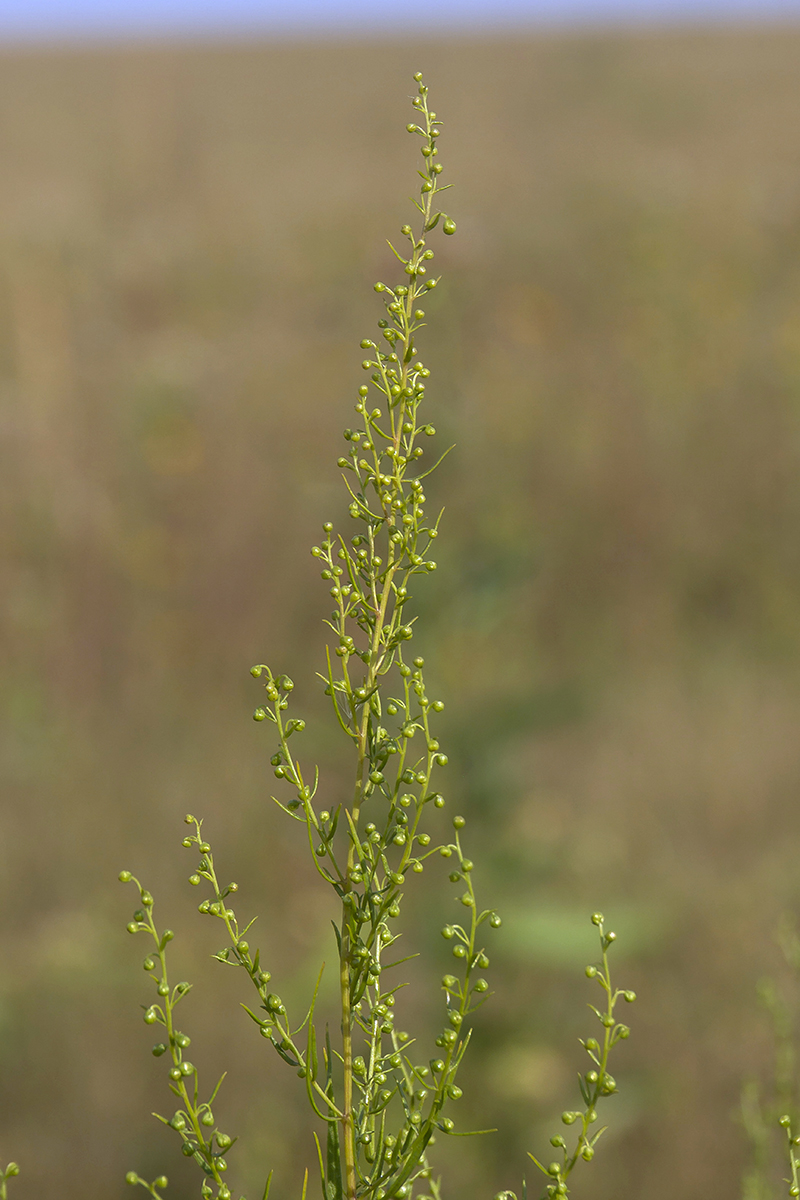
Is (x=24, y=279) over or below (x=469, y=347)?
below

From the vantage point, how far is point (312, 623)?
7.25m

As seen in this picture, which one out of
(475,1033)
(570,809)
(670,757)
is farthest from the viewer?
(670,757)

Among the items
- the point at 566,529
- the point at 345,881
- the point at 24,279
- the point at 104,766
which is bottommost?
the point at 345,881

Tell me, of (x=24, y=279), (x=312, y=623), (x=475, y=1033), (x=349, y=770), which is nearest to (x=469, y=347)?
(x=312, y=623)

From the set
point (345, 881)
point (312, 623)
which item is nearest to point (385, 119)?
point (312, 623)

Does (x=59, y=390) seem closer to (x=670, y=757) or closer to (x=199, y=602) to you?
(x=199, y=602)

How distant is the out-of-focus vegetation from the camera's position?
3.70m

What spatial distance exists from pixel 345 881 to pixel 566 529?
25.3 ft

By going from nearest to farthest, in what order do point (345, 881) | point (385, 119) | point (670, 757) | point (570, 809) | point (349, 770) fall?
point (345, 881) < point (349, 770) < point (570, 809) < point (670, 757) < point (385, 119)

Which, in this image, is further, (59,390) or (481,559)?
(59,390)

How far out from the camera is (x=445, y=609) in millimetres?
3525

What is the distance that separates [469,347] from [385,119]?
12331 millimetres

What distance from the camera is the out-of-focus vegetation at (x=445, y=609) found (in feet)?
12.1

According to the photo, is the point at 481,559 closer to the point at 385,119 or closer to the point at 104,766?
the point at 104,766
